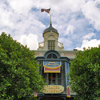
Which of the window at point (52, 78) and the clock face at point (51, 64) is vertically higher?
the clock face at point (51, 64)

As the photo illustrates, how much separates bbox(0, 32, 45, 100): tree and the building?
6.51 m

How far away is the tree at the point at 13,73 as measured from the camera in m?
11.1

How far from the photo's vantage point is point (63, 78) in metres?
21.5

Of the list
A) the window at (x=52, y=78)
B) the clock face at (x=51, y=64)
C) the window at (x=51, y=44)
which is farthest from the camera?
the window at (x=51, y=44)

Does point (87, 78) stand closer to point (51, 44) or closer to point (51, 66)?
point (51, 66)

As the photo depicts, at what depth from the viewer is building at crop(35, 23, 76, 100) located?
1972 cm

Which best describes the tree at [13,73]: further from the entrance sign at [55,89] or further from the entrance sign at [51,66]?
the entrance sign at [51,66]

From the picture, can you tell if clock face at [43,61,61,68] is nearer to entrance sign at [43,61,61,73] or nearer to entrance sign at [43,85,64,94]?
entrance sign at [43,61,61,73]

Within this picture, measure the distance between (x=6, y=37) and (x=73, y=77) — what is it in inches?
306

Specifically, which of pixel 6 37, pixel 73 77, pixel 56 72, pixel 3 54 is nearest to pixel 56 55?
pixel 56 72

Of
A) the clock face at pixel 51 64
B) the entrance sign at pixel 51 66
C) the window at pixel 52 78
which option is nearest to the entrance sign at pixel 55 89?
the window at pixel 52 78

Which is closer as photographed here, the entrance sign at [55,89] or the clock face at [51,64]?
the entrance sign at [55,89]

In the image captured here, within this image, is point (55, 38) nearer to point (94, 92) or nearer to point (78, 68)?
point (78, 68)

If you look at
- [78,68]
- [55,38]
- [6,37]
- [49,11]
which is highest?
[49,11]
